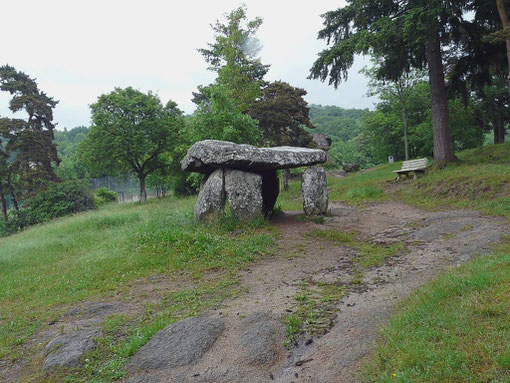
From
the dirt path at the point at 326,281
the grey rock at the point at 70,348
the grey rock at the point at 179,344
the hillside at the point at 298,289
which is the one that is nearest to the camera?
the hillside at the point at 298,289

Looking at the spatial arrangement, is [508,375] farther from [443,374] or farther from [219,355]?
[219,355]

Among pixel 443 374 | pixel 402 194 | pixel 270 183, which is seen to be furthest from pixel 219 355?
pixel 402 194

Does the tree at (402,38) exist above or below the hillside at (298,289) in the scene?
above

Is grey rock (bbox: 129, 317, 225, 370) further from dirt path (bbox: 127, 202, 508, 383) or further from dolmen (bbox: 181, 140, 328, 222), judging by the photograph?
dolmen (bbox: 181, 140, 328, 222)

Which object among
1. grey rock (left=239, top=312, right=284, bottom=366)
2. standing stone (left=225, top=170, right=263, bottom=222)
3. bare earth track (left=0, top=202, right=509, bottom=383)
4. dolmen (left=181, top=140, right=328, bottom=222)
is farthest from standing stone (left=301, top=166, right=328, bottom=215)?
grey rock (left=239, top=312, right=284, bottom=366)

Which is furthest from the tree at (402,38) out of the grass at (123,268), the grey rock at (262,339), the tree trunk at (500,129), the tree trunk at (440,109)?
the grey rock at (262,339)

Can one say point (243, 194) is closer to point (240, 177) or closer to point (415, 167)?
point (240, 177)

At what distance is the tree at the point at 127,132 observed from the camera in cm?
2589

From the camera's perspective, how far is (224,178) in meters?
11.0

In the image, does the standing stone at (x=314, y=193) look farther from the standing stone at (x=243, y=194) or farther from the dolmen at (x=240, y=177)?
the standing stone at (x=243, y=194)

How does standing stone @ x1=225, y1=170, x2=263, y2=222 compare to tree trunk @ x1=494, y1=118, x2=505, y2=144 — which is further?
tree trunk @ x1=494, y1=118, x2=505, y2=144

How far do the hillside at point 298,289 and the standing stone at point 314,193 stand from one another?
0.59 meters

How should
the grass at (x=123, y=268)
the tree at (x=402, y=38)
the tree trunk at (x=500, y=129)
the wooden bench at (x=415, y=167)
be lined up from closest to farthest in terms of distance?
1. the grass at (x=123, y=268)
2. the tree at (x=402, y=38)
3. the wooden bench at (x=415, y=167)
4. the tree trunk at (x=500, y=129)

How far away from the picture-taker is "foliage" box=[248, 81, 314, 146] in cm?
2067
